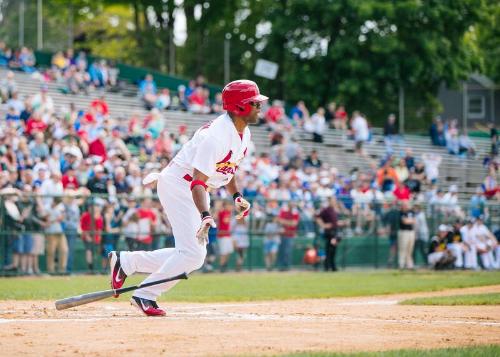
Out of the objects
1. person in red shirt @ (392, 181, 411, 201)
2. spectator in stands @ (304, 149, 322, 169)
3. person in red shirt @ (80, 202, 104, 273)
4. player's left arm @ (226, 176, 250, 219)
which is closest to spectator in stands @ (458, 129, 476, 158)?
spectator in stands @ (304, 149, 322, 169)

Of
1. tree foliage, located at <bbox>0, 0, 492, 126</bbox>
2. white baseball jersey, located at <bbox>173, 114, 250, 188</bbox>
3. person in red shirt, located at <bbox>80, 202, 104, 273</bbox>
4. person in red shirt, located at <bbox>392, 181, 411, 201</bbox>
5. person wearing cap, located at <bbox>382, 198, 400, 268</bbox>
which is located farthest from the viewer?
tree foliage, located at <bbox>0, 0, 492, 126</bbox>

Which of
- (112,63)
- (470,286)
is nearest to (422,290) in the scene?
(470,286)

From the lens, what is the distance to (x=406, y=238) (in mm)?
26188

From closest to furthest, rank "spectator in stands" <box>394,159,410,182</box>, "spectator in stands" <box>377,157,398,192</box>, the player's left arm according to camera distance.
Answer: the player's left arm < "spectator in stands" <box>377,157,398,192</box> < "spectator in stands" <box>394,159,410,182</box>

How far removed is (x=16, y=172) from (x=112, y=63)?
1650 centimetres

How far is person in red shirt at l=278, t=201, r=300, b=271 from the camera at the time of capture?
80.4 ft

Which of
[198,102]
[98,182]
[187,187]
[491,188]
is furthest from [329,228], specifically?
[187,187]

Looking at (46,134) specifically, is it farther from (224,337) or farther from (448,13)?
(448,13)

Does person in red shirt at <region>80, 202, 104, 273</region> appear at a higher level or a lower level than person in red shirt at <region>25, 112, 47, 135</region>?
lower

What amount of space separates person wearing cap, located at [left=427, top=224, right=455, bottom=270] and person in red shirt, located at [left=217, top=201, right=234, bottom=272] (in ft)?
18.6

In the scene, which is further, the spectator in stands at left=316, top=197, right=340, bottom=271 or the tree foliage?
the tree foliage

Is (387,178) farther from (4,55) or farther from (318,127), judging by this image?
(4,55)

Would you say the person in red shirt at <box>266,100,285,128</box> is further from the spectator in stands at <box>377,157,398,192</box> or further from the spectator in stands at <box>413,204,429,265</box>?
the spectator in stands at <box>413,204,429,265</box>

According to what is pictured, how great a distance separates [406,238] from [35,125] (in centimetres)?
994
